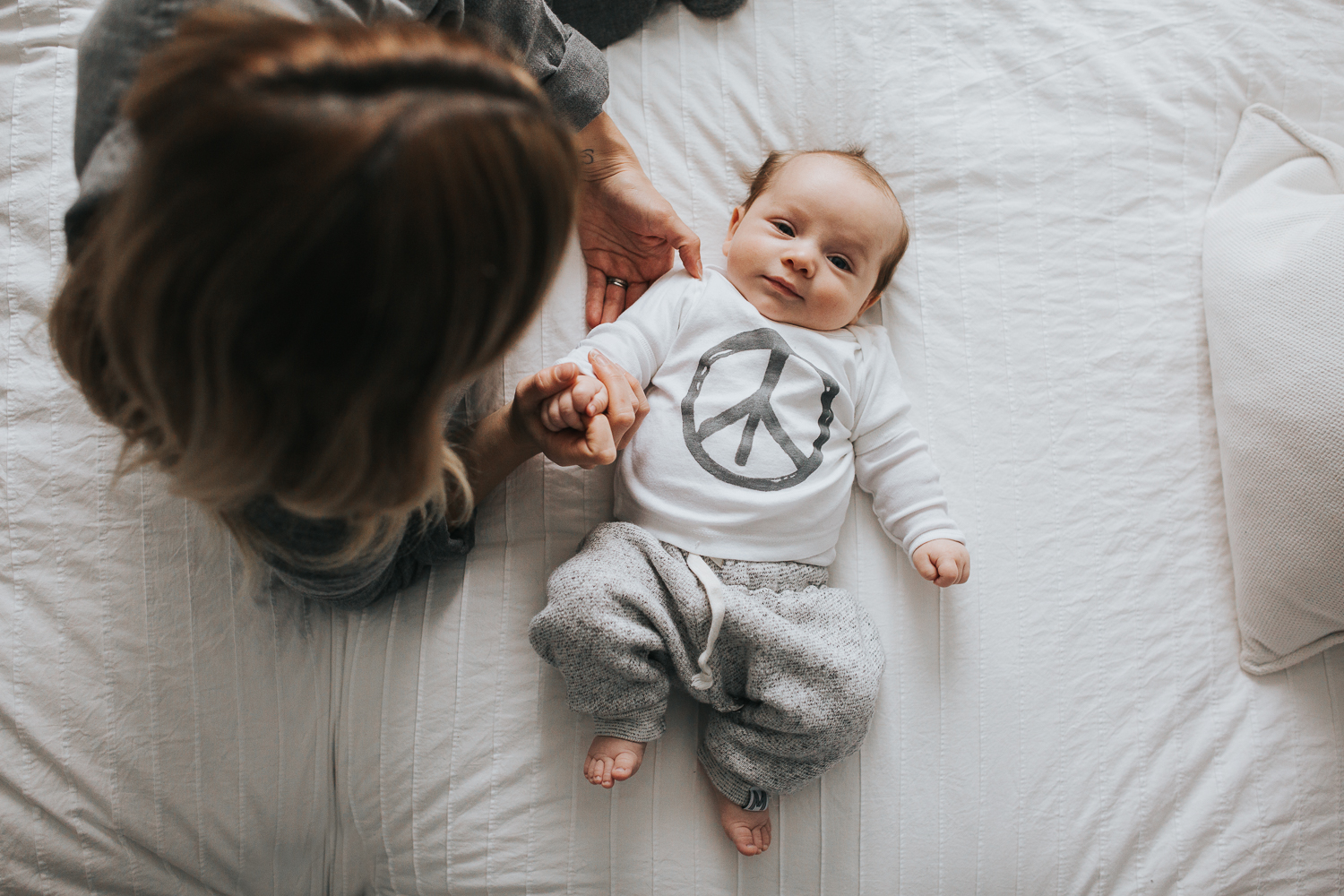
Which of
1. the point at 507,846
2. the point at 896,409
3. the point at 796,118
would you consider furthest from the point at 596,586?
the point at 796,118

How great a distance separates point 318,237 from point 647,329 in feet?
1.62

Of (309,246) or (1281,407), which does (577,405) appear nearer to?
(309,246)

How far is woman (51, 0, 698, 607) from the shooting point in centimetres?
39

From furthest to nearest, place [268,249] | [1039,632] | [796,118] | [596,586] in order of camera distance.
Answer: [796,118] < [1039,632] < [596,586] < [268,249]

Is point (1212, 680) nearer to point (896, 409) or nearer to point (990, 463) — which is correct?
point (990, 463)

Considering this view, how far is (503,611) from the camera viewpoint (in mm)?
818

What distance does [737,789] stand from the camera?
2.51 ft

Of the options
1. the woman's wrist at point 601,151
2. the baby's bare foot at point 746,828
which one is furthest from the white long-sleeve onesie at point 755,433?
the baby's bare foot at point 746,828

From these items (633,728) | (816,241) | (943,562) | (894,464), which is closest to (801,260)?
(816,241)

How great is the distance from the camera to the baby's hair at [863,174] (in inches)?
35.9

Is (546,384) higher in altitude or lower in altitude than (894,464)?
higher

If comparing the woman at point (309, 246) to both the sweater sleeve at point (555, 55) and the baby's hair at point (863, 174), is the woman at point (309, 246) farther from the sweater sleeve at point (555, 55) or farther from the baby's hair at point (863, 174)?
the baby's hair at point (863, 174)

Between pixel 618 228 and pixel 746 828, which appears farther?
pixel 618 228

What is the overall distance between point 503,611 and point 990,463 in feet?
1.87
